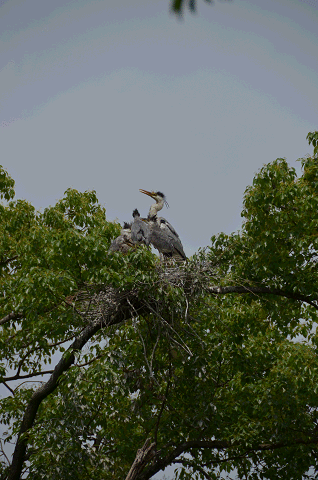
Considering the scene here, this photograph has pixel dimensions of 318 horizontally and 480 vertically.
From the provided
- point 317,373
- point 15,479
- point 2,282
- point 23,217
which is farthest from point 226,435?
point 23,217

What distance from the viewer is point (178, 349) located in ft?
24.6

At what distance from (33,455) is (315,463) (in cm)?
462

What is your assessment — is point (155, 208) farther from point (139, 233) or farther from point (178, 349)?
point (178, 349)

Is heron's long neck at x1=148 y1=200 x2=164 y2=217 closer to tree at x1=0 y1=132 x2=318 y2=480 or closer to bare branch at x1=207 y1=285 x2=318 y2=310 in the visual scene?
tree at x1=0 y1=132 x2=318 y2=480

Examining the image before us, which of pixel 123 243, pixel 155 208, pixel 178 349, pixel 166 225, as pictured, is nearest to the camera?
pixel 178 349

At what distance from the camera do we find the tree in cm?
700

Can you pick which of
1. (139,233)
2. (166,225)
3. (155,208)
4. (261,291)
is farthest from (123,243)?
(261,291)

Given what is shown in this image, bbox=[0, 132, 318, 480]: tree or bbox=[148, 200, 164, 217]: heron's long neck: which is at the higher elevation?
bbox=[148, 200, 164, 217]: heron's long neck

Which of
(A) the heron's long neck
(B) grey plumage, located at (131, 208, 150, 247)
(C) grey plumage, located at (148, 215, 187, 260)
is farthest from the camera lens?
(A) the heron's long neck

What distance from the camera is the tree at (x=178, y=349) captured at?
7.00 metres

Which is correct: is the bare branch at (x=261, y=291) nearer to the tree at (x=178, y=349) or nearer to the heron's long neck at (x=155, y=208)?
the tree at (x=178, y=349)

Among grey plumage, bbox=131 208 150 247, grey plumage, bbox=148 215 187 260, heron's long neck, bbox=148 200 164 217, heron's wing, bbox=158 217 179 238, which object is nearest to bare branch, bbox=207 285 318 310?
grey plumage, bbox=131 208 150 247

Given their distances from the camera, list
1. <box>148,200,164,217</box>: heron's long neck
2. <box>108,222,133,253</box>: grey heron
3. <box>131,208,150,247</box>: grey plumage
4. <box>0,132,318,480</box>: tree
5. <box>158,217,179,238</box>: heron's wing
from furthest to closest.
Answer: <box>148,200,164,217</box>: heron's long neck
<box>158,217,179,238</box>: heron's wing
<box>108,222,133,253</box>: grey heron
<box>131,208,150,247</box>: grey plumage
<box>0,132,318,480</box>: tree

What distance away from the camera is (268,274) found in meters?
8.11
